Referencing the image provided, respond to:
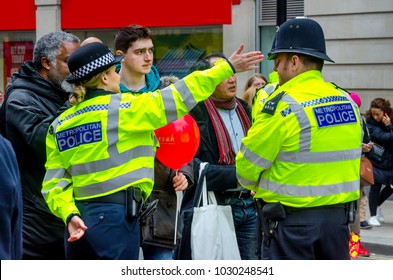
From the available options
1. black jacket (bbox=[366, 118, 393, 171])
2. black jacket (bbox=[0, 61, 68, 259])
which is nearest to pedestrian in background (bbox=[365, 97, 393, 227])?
black jacket (bbox=[366, 118, 393, 171])

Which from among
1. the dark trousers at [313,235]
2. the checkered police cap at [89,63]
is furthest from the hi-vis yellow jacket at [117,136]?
the dark trousers at [313,235]

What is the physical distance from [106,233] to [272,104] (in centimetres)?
112

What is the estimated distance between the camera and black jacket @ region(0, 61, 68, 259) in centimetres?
608

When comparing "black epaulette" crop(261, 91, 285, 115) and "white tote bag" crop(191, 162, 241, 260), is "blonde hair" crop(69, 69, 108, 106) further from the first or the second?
"white tote bag" crop(191, 162, 241, 260)

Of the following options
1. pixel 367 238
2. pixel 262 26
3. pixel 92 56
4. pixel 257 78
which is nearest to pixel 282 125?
pixel 92 56

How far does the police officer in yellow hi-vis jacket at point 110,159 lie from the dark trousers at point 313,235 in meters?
0.78

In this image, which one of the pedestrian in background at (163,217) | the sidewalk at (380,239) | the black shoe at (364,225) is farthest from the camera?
the black shoe at (364,225)

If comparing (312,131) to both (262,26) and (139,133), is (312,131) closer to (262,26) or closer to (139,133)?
(139,133)

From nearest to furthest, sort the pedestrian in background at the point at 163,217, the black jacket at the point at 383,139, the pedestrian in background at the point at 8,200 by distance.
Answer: the pedestrian in background at the point at 8,200
the pedestrian in background at the point at 163,217
the black jacket at the point at 383,139

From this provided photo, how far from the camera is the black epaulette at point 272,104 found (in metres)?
5.44

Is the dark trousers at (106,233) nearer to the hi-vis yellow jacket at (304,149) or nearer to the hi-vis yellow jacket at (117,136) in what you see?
the hi-vis yellow jacket at (117,136)

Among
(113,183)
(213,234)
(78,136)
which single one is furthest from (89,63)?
(213,234)

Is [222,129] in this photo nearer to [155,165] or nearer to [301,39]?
[155,165]

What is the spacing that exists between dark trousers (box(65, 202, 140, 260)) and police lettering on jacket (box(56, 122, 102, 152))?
0.34m
